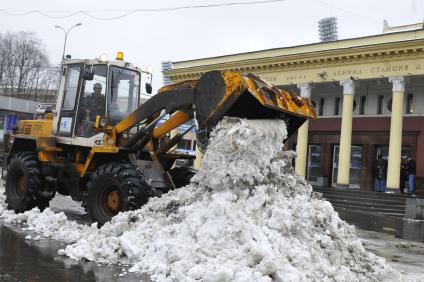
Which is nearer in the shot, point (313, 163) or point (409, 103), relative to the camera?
point (409, 103)

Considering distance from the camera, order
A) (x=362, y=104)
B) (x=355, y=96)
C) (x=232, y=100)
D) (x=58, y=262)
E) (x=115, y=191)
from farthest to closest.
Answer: (x=355, y=96) → (x=362, y=104) → (x=115, y=191) → (x=232, y=100) → (x=58, y=262)

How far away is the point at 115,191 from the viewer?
28.1 feet

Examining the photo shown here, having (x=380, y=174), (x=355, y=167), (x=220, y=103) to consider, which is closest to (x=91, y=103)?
(x=220, y=103)

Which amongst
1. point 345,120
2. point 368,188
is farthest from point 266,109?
point 368,188

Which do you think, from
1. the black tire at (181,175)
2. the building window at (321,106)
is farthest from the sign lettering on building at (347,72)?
the black tire at (181,175)

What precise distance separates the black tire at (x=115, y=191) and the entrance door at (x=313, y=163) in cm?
2322

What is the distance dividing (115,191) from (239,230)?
119 inches

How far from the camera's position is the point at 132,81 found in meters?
10.3

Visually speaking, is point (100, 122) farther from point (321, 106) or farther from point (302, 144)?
point (321, 106)

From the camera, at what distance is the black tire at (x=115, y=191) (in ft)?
26.8

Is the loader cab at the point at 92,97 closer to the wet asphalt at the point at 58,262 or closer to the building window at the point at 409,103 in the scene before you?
the wet asphalt at the point at 58,262

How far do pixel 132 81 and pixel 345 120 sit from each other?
1852cm

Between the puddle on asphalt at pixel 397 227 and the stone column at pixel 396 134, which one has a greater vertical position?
the stone column at pixel 396 134

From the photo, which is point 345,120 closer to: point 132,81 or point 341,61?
point 341,61
